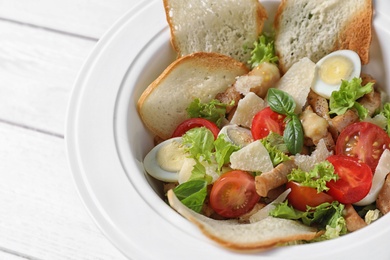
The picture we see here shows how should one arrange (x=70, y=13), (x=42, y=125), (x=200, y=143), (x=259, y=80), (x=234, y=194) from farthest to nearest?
(x=70, y=13) < (x=42, y=125) < (x=259, y=80) < (x=200, y=143) < (x=234, y=194)

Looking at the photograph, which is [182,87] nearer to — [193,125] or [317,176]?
[193,125]

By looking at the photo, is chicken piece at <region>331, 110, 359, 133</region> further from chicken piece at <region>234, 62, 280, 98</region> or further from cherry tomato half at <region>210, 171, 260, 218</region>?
cherry tomato half at <region>210, 171, 260, 218</region>

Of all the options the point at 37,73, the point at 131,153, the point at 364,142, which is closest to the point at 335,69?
the point at 364,142

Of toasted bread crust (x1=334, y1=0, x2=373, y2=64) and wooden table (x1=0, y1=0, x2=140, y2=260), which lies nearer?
toasted bread crust (x1=334, y1=0, x2=373, y2=64)

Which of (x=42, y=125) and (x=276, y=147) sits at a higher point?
(x=276, y=147)

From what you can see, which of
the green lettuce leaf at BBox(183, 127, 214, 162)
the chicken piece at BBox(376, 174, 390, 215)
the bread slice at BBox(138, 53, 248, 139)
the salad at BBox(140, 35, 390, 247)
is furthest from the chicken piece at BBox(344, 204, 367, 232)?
the bread slice at BBox(138, 53, 248, 139)

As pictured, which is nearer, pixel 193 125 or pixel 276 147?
pixel 276 147
